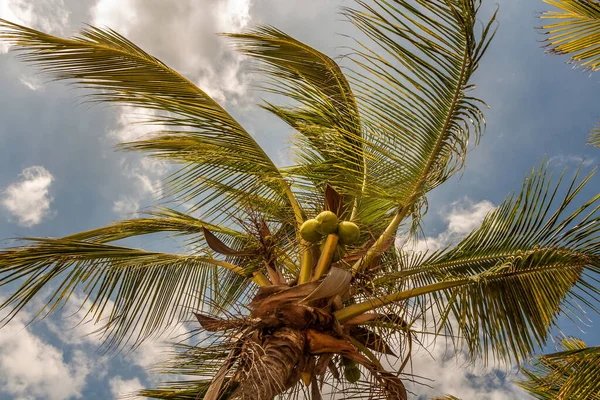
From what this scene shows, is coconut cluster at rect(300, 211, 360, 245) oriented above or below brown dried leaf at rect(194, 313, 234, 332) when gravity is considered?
above

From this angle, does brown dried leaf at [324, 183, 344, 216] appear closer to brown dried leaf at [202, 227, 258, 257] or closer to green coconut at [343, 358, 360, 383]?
brown dried leaf at [202, 227, 258, 257]

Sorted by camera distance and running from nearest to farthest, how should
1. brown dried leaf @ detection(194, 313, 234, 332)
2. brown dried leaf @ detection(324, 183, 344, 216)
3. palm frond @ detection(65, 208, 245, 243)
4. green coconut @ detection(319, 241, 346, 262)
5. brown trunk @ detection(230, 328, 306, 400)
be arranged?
brown trunk @ detection(230, 328, 306, 400), brown dried leaf @ detection(194, 313, 234, 332), green coconut @ detection(319, 241, 346, 262), brown dried leaf @ detection(324, 183, 344, 216), palm frond @ detection(65, 208, 245, 243)

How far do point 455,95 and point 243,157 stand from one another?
1.58 meters

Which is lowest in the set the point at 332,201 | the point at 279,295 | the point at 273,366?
the point at 273,366

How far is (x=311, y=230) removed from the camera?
279cm

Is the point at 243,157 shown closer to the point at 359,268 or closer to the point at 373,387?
the point at 359,268

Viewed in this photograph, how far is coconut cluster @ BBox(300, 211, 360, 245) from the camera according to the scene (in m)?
2.77

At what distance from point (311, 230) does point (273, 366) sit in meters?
0.77

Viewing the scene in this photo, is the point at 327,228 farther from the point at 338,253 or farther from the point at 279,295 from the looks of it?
the point at 279,295

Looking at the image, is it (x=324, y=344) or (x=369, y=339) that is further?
(x=369, y=339)

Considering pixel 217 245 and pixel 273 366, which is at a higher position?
pixel 217 245

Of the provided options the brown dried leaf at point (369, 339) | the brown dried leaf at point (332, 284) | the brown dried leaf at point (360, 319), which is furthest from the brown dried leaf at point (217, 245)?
the brown dried leaf at point (369, 339)

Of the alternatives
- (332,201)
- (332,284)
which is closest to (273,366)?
(332,284)

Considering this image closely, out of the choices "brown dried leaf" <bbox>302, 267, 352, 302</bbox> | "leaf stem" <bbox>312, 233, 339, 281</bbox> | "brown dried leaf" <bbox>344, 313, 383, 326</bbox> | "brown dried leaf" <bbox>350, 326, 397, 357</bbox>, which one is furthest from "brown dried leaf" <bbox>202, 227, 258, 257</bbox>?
"brown dried leaf" <bbox>350, 326, 397, 357</bbox>
